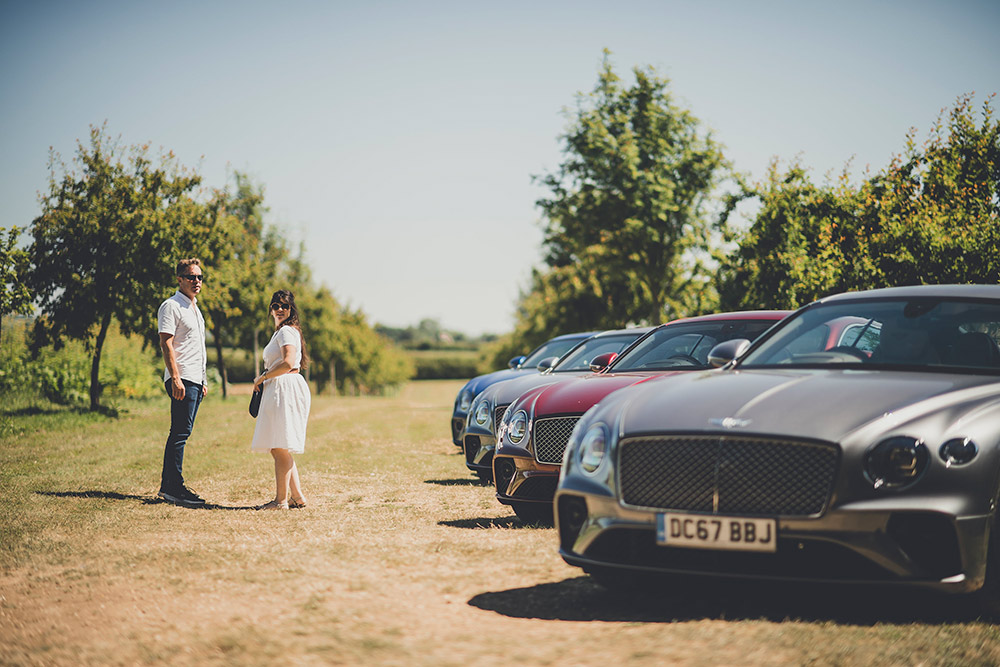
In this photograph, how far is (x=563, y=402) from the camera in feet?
22.3

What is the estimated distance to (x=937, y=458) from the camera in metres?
3.94

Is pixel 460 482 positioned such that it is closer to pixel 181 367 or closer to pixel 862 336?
pixel 181 367

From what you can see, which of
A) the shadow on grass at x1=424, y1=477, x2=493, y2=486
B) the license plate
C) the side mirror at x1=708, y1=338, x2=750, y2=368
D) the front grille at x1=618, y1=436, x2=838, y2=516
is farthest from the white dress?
the license plate

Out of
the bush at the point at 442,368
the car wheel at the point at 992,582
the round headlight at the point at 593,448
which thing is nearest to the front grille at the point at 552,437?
the round headlight at the point at 593,448

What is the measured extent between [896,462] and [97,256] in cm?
2085

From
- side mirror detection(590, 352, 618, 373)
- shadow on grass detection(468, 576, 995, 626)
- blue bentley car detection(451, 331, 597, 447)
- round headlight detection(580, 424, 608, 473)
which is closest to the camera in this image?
shadow on grass detection(468, 576, 995, 626)

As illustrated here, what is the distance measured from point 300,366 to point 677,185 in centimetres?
1943

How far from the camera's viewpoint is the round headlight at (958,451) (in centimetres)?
395

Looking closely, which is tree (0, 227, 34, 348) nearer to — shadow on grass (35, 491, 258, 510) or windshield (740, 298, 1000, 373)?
shadow on grass (35, 491, 258, 510)

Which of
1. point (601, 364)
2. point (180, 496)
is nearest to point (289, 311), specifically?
point (180, 496)

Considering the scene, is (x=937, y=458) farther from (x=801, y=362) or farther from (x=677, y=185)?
(x=677, y=185)

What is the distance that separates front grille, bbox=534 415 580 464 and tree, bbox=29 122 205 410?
16956 mm

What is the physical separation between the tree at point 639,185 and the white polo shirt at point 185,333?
17916mm

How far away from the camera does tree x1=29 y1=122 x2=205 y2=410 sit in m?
21.4
